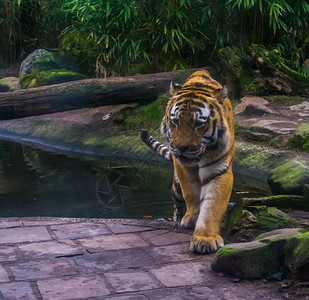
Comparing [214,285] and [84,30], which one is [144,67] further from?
[214,285]

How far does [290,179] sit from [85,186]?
2.55 meters

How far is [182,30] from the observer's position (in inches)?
363

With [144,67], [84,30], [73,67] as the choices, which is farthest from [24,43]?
[144,67]

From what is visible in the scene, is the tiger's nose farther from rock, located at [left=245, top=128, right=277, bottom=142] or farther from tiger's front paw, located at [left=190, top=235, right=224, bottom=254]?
rock, located at [left=245, top=128, right=277, bottom=142]

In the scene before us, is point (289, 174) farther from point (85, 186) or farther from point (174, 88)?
point (85, 186)

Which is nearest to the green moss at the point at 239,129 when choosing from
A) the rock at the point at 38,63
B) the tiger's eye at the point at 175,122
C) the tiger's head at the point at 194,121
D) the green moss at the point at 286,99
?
the green moss at the point at 286,99

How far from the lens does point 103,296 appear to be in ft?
9.33

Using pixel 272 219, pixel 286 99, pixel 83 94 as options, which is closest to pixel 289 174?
pixel 272 219

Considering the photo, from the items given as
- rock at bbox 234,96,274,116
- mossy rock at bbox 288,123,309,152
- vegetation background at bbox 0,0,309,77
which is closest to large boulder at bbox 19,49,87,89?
vegetation background at bbox 0,0,309,77

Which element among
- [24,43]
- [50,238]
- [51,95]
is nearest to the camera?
[50,238]

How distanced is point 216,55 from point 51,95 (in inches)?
114

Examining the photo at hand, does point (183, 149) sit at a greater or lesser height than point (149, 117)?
greater

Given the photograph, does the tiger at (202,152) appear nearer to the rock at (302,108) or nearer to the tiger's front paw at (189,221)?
the tiger's front paw at (189,221)

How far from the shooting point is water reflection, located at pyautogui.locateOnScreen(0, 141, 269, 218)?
17.0 ft
